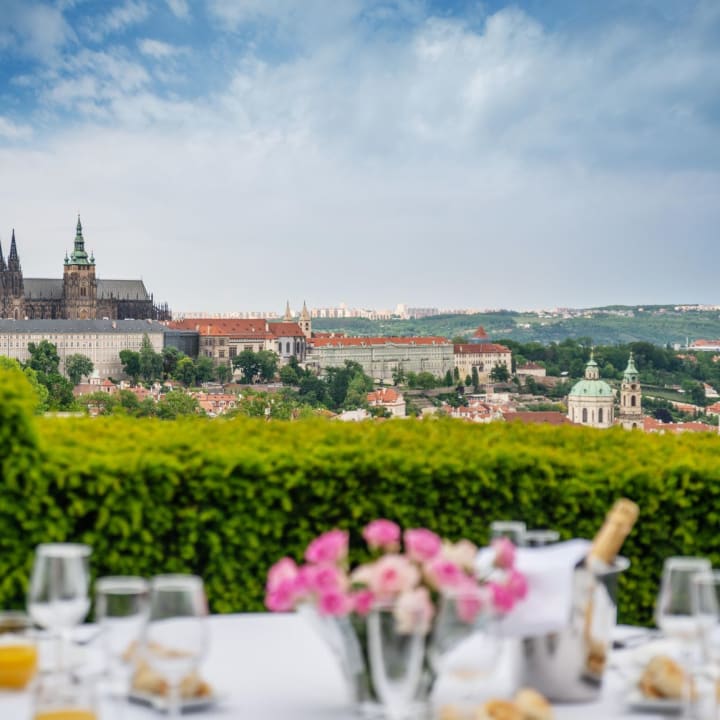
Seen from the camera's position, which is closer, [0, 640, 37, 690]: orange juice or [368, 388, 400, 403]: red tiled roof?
[0, 640, 37, 690]: orange juice

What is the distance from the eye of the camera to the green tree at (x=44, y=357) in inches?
2562

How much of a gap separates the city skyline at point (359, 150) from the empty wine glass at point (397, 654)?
251ft

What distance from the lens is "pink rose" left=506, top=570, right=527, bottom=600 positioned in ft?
5.60

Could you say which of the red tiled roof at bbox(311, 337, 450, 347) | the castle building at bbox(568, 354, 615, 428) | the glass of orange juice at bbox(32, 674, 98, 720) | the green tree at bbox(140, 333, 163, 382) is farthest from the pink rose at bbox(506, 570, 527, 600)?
the red tiled roof at bbox(311, 337, 450, 347)

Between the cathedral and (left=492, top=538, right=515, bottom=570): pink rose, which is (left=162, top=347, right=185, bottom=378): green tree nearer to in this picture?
the cathedral

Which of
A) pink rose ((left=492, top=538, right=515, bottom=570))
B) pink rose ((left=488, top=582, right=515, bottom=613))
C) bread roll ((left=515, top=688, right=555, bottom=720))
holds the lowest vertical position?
bread roll ((left=515, top=688, right=555, bottom=720))

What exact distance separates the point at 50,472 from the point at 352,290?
8636 cm

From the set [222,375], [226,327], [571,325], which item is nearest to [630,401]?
[222,375]

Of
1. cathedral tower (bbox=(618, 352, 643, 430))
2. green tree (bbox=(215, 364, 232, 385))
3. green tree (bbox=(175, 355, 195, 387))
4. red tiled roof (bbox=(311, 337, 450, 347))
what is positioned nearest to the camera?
cathedral tower (bbox=(618, 352, 643, 430))

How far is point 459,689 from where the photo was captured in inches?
65.3

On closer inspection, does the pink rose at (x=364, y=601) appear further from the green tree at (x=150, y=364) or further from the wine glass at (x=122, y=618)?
the green tree at (x=150, y=364)

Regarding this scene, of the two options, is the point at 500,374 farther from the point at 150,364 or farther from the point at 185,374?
the point at 150,364

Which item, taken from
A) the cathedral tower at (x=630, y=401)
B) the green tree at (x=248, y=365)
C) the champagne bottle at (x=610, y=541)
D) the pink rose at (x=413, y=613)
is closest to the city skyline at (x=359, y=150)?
the green tree at (x=248, y=365)

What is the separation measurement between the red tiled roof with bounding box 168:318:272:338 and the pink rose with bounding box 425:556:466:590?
76178 millimetres
